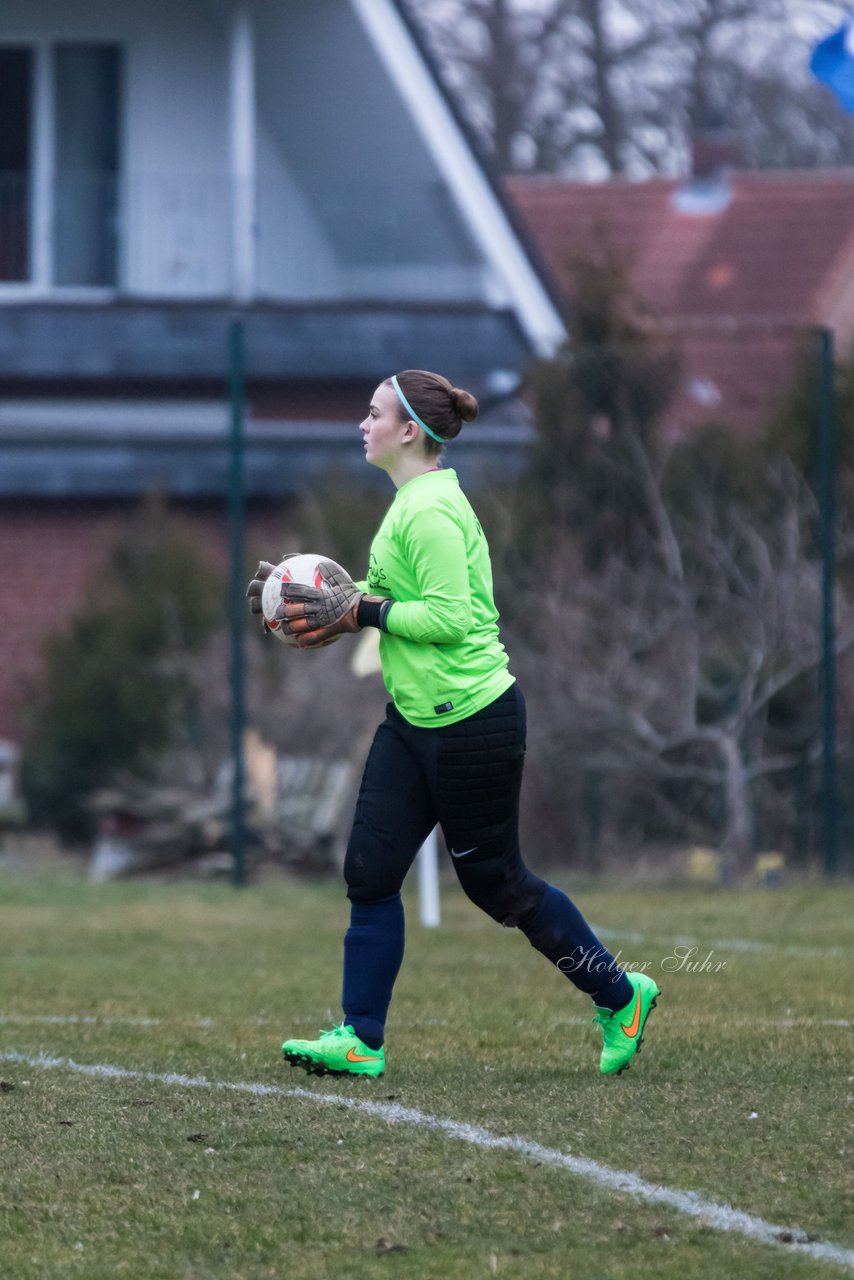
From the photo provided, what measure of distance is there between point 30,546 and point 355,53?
5.19m

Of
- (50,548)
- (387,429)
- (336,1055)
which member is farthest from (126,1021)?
(50,548)

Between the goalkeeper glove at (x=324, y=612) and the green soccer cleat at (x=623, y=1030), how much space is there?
1.12 metres

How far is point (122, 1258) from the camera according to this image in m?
3.46

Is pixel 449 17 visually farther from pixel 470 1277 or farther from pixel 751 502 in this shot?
pixel 470 1277

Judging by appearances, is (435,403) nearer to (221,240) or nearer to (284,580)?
(284,580)

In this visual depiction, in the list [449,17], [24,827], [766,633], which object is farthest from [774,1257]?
[449,17]

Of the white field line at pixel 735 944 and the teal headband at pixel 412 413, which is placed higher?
the teal headband at pixel 412 413

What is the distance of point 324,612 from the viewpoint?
488 centimetres

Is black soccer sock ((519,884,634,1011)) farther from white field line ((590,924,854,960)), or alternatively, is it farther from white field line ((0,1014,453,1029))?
white field line ((590,924,854,960))

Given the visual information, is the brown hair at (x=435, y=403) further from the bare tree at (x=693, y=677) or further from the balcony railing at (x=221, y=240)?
the balcony railing at (x=221, y=240)

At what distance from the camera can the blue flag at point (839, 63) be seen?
9.05 m

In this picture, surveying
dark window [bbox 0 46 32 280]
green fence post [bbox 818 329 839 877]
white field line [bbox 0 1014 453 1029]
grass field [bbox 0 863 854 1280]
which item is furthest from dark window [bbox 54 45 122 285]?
white field line [bbox 0 1014 453 1029]

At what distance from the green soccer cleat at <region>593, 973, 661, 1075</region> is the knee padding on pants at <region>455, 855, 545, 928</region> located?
1.08 ft

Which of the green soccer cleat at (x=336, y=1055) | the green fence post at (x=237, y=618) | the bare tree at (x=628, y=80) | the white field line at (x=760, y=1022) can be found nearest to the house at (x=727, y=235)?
the bare tree at (x=628, y=80)
